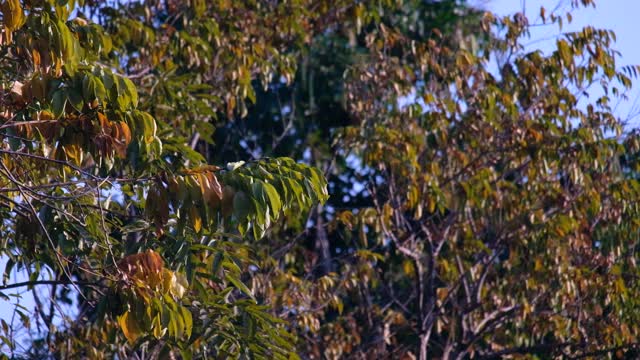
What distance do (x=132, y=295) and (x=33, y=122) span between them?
2.76ft

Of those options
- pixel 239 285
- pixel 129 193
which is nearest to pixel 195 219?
pixel 239 285

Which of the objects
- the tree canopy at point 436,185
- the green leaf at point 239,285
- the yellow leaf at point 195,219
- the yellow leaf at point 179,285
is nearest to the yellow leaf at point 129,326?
the yellow leaf at point 179,285

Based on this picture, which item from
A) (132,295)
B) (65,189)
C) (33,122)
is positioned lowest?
(132,295)

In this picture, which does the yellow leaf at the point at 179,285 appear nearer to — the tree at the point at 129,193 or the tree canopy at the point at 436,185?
the tree at the point at 129,193

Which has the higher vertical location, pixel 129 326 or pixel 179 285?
pixel 179 285

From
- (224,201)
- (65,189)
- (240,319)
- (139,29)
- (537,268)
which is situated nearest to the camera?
(224,201)

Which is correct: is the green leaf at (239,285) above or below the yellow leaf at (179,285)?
above

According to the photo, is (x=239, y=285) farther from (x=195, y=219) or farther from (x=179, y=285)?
(x=195, y=219)

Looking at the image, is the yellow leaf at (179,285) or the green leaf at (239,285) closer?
the yellow leaf at (179,285)

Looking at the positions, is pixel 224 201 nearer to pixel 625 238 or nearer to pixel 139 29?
pixel 139 29

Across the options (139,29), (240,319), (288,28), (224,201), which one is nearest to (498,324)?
(288,28)

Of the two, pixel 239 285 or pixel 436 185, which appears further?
pixel 436 185

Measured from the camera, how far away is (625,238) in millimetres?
9422

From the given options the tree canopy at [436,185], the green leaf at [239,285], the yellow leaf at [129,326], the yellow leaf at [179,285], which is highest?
the tree canopy at [436,185]
